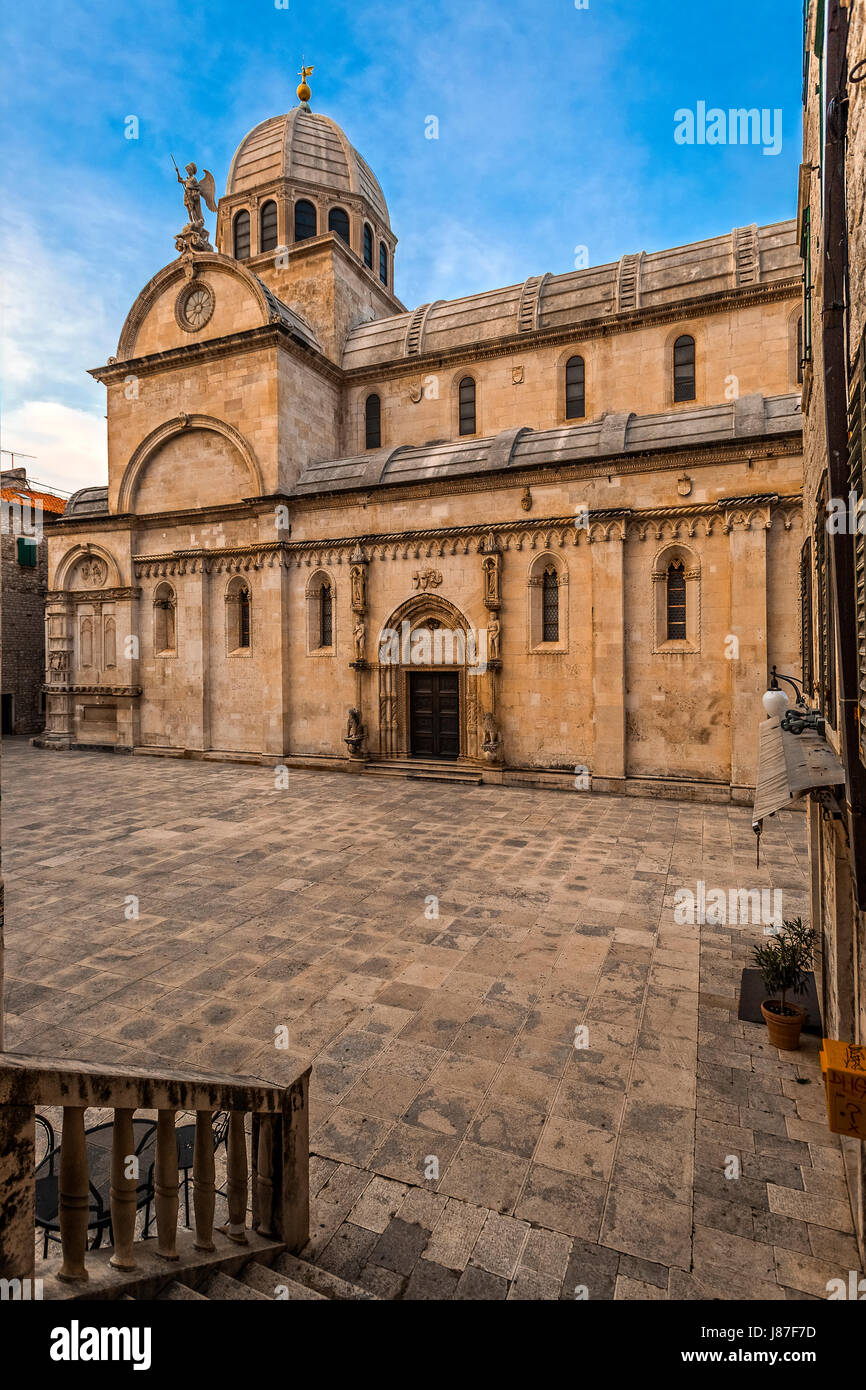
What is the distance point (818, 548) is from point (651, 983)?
486 cm

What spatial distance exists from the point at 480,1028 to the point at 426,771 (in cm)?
1183

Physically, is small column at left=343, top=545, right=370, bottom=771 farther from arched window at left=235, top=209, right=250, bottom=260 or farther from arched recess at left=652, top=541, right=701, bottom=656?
arched window at left=235, top=209, right=250, bottom=260

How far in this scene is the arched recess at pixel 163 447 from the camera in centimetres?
2058

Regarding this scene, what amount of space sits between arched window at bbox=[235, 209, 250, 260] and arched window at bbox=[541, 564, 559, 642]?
71.4 feet

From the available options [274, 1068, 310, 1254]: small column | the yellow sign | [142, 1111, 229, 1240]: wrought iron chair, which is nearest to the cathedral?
the yellow sign

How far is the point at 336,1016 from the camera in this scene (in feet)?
20.3

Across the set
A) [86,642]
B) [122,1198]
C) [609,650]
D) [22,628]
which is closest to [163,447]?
[86,642]

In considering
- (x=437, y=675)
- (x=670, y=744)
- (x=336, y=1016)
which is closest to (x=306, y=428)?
(x=437, y=675)

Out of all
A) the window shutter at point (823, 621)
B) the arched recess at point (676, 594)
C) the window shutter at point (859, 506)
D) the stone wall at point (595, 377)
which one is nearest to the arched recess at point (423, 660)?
the arched recess at point (676, 594)

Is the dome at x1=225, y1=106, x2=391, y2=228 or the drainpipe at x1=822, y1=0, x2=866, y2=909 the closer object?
the drainpipe at x1=822, y1=0, x2=866, y2=909

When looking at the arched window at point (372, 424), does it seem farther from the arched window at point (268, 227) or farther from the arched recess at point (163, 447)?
the arched window at point (268, 227)

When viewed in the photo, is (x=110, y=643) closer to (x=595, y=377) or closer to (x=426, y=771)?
(x=426, y=771)

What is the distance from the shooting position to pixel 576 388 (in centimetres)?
2111

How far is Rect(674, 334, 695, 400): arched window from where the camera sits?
19.7 m
